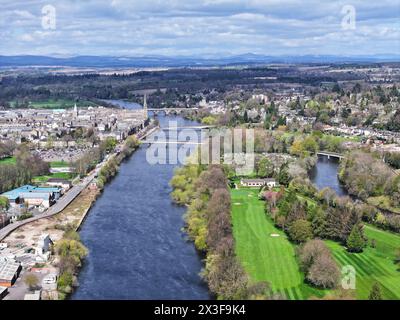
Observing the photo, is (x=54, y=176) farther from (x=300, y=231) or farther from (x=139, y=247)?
(x=300, y=231)

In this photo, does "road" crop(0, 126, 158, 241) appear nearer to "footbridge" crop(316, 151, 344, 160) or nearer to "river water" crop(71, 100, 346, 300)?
"river water" crop(71, 100, 346, 300)

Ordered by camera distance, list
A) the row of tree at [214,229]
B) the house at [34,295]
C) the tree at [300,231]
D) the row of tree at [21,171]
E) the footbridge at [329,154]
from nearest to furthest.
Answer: the row of tree at [214,229] → the house at [34,295] → the tree at [300,231] → the row of tree at [21,171] → the footbridge at [329,154]

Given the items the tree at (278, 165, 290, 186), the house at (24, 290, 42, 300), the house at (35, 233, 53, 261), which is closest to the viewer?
the house at (24, 290, 42, 300)

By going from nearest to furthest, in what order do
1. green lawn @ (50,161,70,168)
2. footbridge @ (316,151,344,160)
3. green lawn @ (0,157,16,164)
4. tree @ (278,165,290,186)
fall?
tree @ (278,165,290,186) < green lawn @ (50,161,70,168) < green lawn @ (0,157,16,164) < footbridge @ (316,151,344,160)

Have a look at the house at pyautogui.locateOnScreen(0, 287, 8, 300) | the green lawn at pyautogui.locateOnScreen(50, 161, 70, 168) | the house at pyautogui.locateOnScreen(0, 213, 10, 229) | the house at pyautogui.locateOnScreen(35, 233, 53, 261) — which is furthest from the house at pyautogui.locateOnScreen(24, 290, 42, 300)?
the green lawn at pyautogui.locateOnScreen(50, 161, 70, 168)

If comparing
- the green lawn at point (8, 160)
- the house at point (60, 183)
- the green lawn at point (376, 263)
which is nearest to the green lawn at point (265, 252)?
the green lawn at point (376, 263)

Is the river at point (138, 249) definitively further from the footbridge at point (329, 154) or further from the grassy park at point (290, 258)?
the footbridge at point (329, 154)
